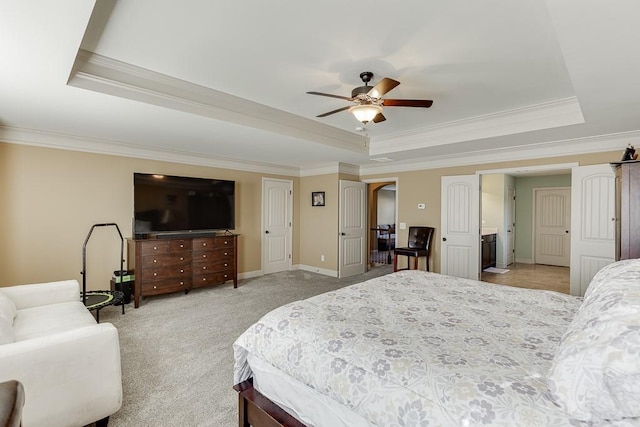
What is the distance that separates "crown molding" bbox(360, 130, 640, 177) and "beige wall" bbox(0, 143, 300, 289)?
4.55 meters

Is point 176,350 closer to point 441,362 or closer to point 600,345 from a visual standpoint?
point 441,362

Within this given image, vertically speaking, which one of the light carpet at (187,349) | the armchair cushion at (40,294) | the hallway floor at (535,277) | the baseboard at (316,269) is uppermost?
the armchair cushion at (40,294)

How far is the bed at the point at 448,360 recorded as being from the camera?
3.16 ft

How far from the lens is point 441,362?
1273 millimetres

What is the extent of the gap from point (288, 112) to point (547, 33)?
8.50ft

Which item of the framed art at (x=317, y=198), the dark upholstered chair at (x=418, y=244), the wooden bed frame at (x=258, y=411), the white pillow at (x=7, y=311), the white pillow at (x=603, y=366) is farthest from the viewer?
the framed art at (x=317, y=198)

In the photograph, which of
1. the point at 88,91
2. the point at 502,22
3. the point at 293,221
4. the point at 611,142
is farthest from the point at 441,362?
the point at 293,221

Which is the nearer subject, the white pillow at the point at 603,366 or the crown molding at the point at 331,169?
the white pillow at the point at 603,366

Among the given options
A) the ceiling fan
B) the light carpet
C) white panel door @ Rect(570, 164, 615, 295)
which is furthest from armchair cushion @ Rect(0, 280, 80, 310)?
white panel door @ Rect(570, 164, 615, 295)

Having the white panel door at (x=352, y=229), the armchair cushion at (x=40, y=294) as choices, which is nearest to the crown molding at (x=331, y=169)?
the white panel door at (x=352, y=229)

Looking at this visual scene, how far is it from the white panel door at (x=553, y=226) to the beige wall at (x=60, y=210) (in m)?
8.68

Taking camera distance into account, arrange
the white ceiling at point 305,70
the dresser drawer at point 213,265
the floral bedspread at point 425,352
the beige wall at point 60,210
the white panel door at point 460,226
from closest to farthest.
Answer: the floral bedspread at point 425,352 → the white ceiling at point 305,70 → the beige wall at point 60,210 → the dresser drawer at point 213,265 → the white panel door at point 460,226

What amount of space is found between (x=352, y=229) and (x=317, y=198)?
101 cm

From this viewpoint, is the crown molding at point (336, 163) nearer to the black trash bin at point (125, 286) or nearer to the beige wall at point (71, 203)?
the beige wall at point (71, 203)
